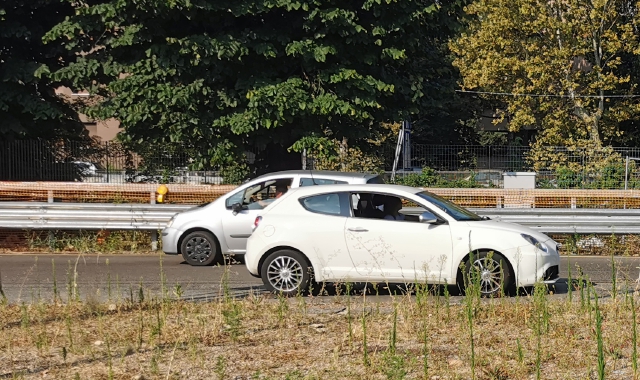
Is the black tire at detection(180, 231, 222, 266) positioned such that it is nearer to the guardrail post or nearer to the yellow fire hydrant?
the guardrail post

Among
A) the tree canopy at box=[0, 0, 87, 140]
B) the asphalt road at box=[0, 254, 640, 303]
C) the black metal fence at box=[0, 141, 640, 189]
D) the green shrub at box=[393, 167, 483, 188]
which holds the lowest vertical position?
the asphalt road at box=[0, 254, 640, 303]

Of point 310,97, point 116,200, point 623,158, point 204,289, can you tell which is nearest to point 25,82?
point 116,200

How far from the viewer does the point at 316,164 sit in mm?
23047

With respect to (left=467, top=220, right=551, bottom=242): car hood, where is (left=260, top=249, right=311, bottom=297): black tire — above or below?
below

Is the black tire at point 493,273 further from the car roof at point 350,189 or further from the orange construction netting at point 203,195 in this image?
the orange construction netting at point 203,195

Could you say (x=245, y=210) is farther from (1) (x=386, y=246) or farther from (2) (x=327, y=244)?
(1) (x=386, y=246)

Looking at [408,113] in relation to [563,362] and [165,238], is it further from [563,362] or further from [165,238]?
[563,362]

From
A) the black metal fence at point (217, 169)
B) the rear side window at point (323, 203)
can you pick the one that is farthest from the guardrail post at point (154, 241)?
the rear side window at point (323, 203)

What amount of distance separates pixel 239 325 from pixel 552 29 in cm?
3808

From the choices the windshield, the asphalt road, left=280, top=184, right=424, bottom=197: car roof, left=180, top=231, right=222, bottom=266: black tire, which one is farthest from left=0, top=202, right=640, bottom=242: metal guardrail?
left=280, top=184, right=424, bottom=197: car roof

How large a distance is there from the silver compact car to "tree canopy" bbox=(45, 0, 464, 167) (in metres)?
4.56

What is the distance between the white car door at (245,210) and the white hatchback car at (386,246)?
374 centimetres

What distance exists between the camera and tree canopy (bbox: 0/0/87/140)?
20766 mm

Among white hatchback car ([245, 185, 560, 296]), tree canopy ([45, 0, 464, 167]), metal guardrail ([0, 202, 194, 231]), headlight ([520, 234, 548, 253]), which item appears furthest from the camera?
tree canopy ([45, 0, 464, 167])
